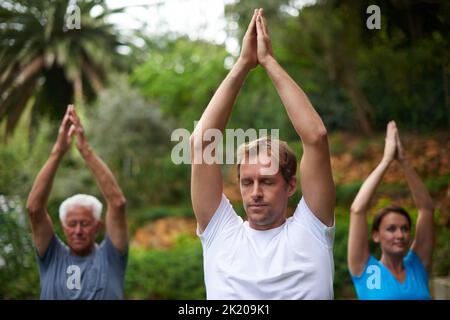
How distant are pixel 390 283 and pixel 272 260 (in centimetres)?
156

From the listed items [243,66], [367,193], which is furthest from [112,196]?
[243,66]

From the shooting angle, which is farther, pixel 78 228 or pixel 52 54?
pixel 52 54

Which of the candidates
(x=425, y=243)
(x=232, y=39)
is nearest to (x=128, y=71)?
(x=232, y=39)

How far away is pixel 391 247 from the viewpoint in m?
3.57

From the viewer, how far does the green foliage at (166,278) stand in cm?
902

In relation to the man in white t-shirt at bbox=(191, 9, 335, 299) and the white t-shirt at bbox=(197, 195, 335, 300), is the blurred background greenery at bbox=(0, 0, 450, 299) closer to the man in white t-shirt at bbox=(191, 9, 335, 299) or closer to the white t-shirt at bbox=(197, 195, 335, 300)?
the man in white t-shirt at bbox=(191, 9, 335, 299)

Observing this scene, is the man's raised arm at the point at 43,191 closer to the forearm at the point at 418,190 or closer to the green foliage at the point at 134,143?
the forearm at the point at 418,190

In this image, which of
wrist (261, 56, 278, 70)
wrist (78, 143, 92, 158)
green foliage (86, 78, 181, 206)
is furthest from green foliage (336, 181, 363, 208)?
wrist (261, 56, 278, 70)

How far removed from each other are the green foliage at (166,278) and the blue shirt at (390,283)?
5553mm

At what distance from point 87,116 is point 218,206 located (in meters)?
15.9

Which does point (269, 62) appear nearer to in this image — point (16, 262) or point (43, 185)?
point (43, 185)

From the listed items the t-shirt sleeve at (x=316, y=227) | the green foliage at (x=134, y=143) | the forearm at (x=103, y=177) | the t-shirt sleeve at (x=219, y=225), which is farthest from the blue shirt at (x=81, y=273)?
the green foliage at (x=134, y=143)

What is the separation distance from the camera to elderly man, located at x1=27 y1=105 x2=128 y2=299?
3584 mm

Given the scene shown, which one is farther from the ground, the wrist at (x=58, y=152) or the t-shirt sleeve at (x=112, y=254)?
the wrist at (x=58, y=152)
